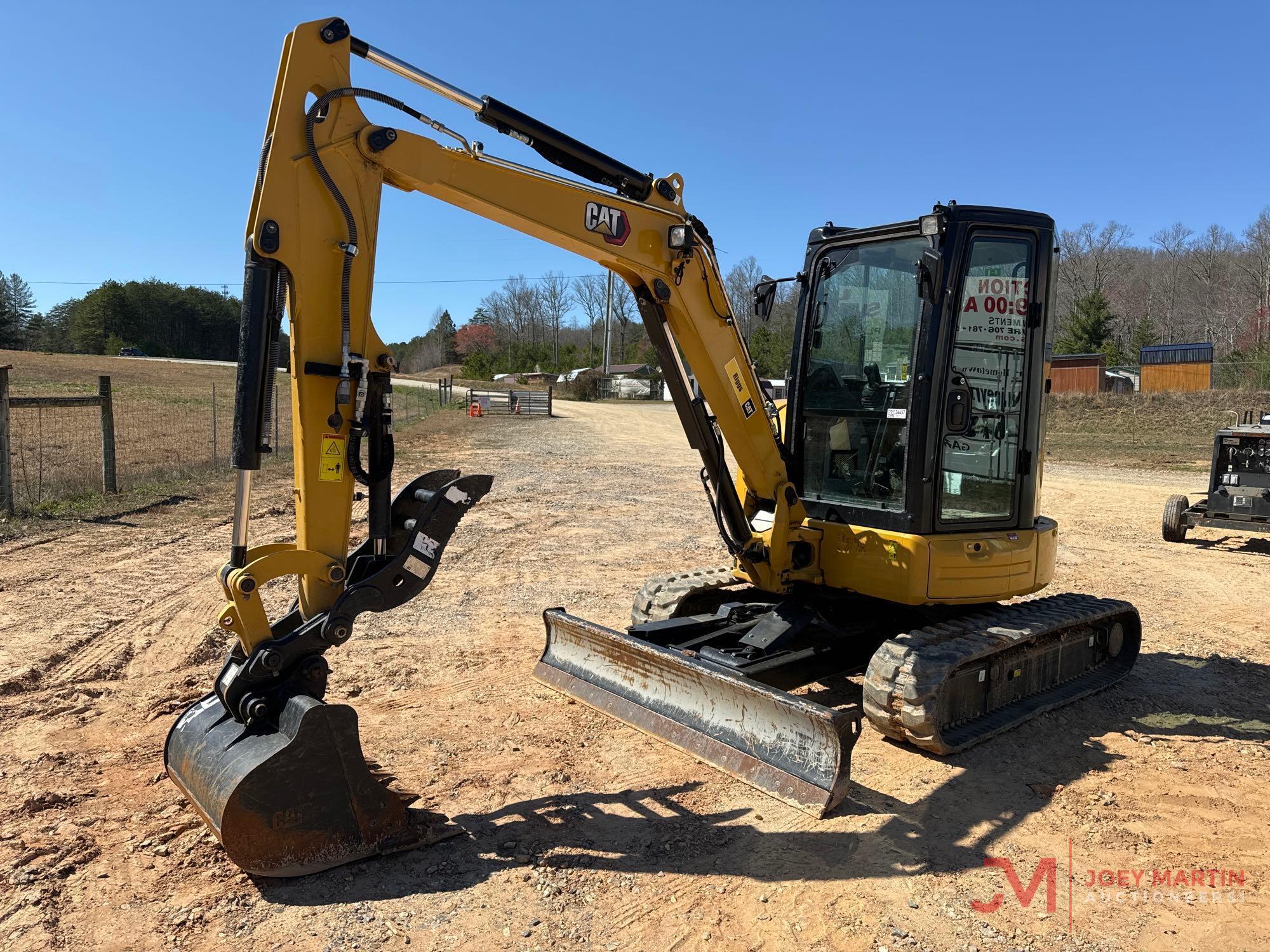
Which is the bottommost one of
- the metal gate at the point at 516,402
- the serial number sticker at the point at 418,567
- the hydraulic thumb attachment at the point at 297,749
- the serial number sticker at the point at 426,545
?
the hydraulic thumb attachment at the point at 297,749

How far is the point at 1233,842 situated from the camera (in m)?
4.11

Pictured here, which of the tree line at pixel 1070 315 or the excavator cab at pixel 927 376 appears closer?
the excavator cab at pixel 927 376

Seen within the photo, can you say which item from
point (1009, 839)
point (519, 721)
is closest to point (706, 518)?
point (519, 721)

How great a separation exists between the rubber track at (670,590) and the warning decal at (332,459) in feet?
9.16

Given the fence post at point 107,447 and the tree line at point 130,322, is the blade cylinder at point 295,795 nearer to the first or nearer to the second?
the fence post at point 107,447

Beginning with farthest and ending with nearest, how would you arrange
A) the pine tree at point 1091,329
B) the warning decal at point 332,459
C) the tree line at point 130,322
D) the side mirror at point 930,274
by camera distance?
1. the tree line at point 130,322
2. the pine tree at point 1091,329
3. the side mirror at point 930,274
4. the warning decal at point 332,459

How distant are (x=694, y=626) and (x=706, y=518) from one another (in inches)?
274

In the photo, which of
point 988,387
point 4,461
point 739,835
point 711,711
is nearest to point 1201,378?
point 988,387

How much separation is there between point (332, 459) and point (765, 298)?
3.40 m

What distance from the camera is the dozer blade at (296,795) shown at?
137 inches

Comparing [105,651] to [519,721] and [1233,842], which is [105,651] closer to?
[519,721]

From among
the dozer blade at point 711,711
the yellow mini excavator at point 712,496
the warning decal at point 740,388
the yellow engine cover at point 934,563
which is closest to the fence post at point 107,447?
the yellow mini excavator at point 712,496

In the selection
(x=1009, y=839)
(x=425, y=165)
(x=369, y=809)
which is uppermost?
(x=425, y=165)

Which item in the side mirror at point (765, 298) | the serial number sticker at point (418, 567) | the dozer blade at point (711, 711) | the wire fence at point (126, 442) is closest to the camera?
the serial number sticker at point (418, 567)
